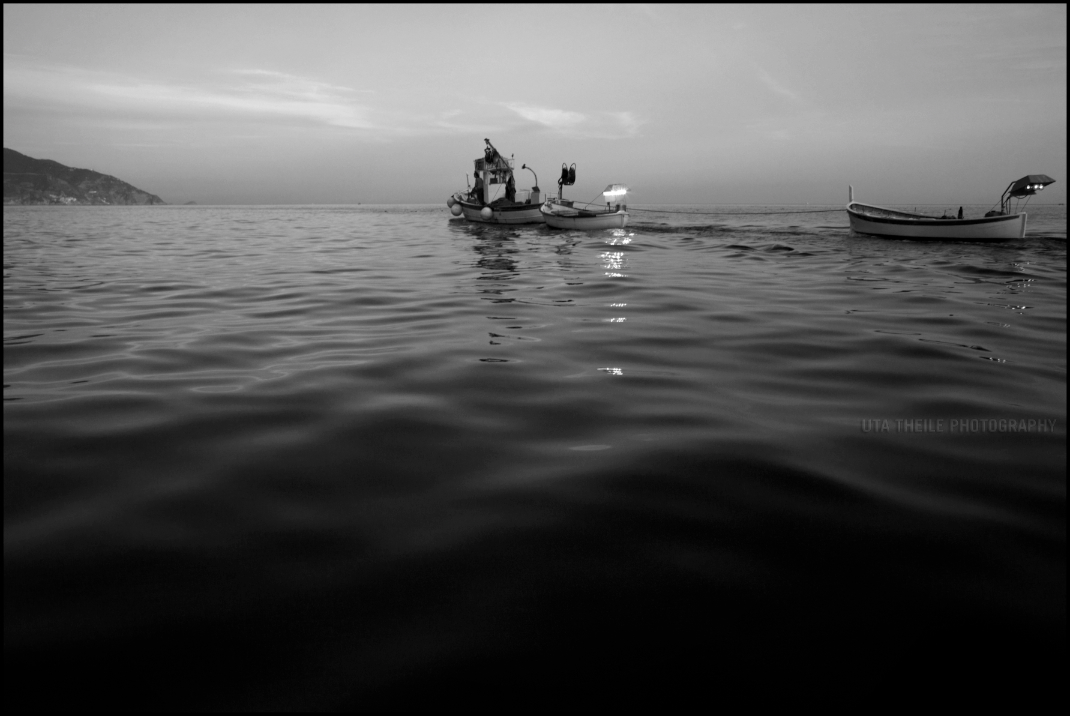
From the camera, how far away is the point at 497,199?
140ft

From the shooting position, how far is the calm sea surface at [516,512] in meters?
2.22

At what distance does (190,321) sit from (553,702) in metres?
A: 9.19

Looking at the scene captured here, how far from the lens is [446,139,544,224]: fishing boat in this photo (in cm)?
3956

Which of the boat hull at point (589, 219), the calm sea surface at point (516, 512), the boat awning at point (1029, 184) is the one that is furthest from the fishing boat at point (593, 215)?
the calm sea surface at point (516, 512)

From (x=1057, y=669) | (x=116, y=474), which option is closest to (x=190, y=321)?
(x=116, y=474)

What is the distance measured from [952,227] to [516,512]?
31.1 m

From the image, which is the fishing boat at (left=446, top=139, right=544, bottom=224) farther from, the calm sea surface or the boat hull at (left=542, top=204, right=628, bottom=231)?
the calm sea surface

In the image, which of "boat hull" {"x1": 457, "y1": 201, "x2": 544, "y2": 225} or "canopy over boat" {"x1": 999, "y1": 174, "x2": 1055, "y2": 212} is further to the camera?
"boat hull" {"x1": 457, "y1": 201, "x2": 544, "y2": 225}

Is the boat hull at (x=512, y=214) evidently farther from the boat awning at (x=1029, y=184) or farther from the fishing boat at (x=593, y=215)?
the boat awning at (x=1029, y=184)

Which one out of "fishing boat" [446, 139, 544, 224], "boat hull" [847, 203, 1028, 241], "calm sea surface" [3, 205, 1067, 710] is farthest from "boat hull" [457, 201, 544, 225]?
"calm sea surface" [3, 205, 1067, 710]

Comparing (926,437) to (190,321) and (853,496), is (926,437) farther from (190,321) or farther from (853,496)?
(190,321)

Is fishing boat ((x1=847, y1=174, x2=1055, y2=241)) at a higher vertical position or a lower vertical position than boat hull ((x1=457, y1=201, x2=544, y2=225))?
lower

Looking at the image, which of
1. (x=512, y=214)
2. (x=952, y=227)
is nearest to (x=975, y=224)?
(x=952, y=227)

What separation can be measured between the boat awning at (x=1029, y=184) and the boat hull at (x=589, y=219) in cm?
1931
